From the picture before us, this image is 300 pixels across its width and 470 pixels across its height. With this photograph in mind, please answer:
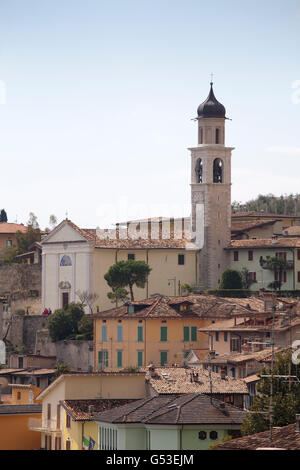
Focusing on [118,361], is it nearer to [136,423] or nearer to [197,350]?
[197,350]

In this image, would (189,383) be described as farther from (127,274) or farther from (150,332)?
(127,274)

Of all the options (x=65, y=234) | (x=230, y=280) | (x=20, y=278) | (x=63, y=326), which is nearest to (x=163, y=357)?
(x=63, y=326)

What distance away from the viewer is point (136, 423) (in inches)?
1510

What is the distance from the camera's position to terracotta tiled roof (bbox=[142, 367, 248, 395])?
47.9m

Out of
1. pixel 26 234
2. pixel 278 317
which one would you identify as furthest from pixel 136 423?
pixel 26 234


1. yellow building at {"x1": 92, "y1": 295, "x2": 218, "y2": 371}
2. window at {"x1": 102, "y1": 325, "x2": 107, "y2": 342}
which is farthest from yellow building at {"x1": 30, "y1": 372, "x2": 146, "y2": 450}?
window at {"x1": 102, "y1": 325, "x2": 107, "y2": 342}

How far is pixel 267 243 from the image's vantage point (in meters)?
85.5

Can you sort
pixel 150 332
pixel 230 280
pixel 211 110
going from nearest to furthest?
pixel 150 332 < pixel 230 280 < pixel 211 110

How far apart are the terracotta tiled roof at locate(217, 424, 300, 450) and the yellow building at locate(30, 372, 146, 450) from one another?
1182 cm

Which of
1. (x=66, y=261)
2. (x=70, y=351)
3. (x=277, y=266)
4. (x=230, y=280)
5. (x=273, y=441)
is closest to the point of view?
(x=273, y=441)

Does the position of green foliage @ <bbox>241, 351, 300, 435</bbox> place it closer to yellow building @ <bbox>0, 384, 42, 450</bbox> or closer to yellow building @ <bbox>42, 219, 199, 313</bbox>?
yellow building @ <bbox>0, 384, 42, 450</bbox>

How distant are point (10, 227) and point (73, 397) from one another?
6482 cm

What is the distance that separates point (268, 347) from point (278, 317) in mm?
5382

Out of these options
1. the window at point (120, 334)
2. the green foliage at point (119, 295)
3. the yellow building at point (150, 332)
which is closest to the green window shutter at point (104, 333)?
the yellow building at point (150, 332)
